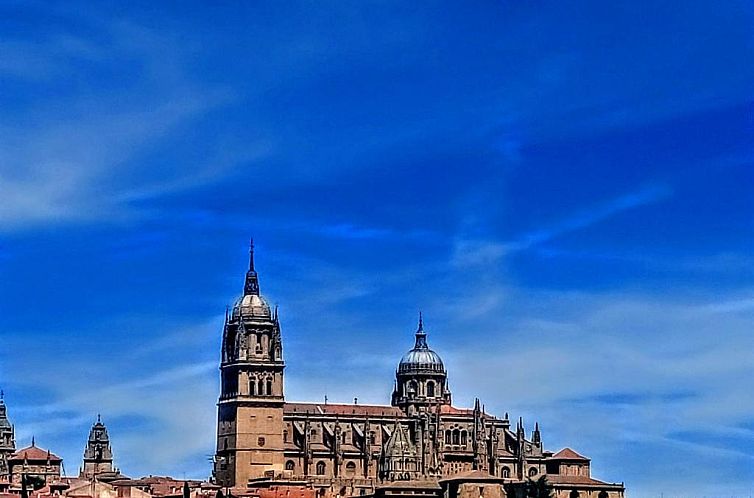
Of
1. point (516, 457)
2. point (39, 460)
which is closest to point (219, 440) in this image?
point (39, 460)

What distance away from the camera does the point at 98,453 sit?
131750 millimetres

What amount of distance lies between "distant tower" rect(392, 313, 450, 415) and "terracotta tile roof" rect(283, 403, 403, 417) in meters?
3.64

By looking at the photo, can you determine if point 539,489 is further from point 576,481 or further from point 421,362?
point 421,362

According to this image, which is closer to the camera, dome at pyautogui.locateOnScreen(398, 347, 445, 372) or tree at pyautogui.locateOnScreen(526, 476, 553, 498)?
tree at pyautogui.locateOnScreen(526, 476, 553, 498)

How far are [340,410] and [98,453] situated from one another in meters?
20.2

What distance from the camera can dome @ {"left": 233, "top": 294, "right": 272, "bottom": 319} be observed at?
12100 centimetres

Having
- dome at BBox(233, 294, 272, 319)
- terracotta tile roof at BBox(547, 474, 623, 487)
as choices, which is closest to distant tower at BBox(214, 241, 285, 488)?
dome at BBox(233, 294, 272, 319)

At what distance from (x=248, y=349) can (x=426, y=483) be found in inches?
A: 929

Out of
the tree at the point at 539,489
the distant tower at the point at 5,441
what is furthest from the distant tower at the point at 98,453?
the tree at the point at 539,489

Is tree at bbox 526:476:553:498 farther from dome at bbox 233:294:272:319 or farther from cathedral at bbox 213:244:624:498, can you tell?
dome at bbox 233:294:272:319

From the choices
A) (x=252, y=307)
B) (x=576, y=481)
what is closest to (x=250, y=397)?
(x=252, y=307)

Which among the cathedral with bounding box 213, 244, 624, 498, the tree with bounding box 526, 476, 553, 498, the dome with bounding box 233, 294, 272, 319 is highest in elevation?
the dome with bounding box 233, 294, 272, 319

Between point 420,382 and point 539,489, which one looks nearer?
point 539,489

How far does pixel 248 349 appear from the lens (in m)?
120
